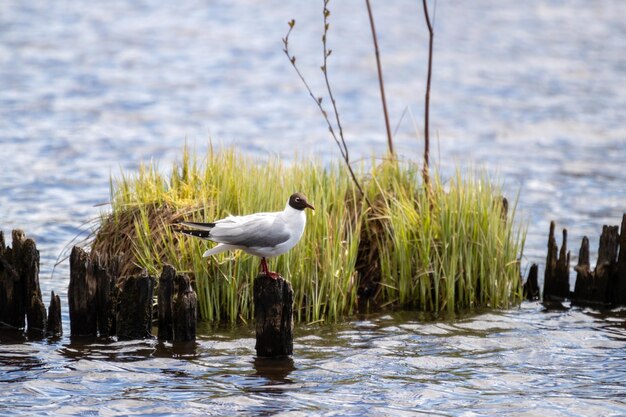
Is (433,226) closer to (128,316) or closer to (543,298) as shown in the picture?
(543,298)

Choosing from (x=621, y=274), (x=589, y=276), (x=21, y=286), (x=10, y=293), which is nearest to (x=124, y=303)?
(x=21, y=286)

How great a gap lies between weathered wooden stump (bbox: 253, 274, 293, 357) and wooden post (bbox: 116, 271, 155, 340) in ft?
3.13

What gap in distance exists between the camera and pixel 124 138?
Answer: 21203 mm

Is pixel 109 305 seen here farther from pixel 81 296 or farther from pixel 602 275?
pixel 602 275

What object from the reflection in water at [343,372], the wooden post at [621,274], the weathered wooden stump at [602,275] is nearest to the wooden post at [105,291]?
the reflection in water at [343,372]

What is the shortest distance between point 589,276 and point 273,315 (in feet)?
14.2

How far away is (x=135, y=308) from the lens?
917 centimetres

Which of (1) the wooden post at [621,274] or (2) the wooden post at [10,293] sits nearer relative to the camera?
(2) the wooden post at [10,293]

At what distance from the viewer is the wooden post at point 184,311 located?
890cm

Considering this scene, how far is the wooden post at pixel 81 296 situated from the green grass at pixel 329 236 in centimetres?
87

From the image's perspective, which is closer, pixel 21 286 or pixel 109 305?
pixel 109 305

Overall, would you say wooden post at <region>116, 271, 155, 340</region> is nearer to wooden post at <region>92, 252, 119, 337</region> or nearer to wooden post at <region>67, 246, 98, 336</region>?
wooden post at <region>92, 252, 119, 337</region>

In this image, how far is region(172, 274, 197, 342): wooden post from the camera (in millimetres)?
8898

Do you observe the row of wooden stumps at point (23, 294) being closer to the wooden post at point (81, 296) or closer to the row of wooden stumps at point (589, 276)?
the wooden post at point (81, 296)
